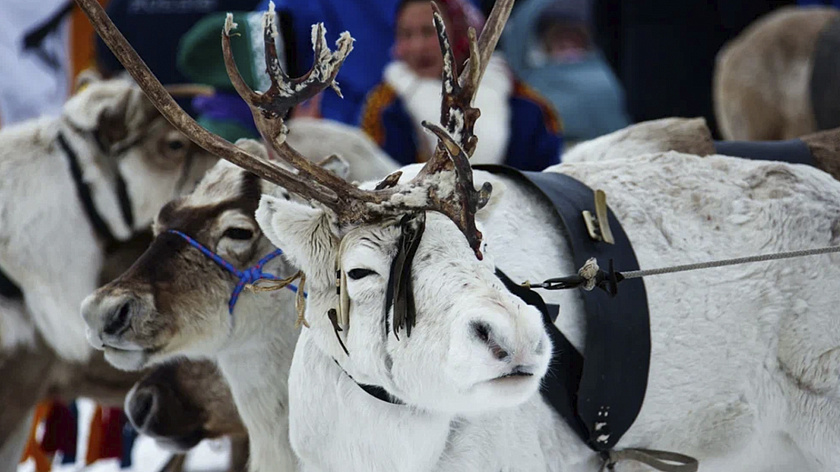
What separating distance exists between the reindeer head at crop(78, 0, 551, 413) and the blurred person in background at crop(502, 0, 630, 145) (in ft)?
Answer: 22.9

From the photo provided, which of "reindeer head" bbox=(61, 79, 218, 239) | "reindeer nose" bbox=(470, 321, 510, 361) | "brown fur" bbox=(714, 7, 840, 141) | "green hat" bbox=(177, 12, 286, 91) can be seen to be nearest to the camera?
"reindeer nose" bbox=(470, 321, 510, 361)

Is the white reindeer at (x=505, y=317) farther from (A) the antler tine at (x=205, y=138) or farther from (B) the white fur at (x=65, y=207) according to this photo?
(B) the white fur at (x=65, y=207)

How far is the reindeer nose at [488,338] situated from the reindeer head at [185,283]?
1023 millimetres

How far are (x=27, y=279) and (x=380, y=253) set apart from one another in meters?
2.14

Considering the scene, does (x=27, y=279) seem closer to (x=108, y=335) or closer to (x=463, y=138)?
(x=108, y=335)

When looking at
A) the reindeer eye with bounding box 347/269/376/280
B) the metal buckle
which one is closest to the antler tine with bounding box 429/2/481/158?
the reindeer eye with bounding box 347/269/376/280

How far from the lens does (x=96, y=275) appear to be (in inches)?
171

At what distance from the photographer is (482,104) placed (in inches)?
206

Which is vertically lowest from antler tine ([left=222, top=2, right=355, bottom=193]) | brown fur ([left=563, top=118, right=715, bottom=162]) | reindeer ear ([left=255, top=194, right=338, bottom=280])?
brown fur ([left=563, top=118, right=715, bottom=162])

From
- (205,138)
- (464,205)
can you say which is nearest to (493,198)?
(464,205)

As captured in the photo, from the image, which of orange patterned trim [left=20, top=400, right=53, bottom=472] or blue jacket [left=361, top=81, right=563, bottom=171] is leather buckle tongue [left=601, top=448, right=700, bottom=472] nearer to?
blue jacket [left=361, top=81, right=563, bottom=171]

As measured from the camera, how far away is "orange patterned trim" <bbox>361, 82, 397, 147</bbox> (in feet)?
17.5

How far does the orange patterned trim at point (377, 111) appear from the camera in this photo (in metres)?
5.34

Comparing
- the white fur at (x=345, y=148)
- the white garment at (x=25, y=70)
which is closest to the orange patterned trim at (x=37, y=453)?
the white fur at (x=345, y=148)
